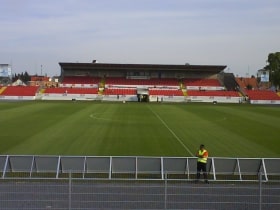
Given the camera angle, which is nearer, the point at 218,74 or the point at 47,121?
the point at 47,121

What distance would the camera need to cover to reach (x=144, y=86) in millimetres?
123500

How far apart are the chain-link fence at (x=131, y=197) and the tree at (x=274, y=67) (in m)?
112

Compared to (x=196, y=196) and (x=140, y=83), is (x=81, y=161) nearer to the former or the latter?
(x=196, y=196)

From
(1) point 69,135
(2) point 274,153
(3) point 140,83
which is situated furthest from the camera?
(3) point 140,83

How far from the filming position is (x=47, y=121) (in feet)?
152

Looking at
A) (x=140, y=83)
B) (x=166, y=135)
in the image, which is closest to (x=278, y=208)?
(x=166, y=135)

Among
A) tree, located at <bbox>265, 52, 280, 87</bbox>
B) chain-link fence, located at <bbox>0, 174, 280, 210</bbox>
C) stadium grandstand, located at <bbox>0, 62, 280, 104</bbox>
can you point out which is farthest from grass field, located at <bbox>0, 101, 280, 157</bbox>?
tree, located at <bbox>265, 52, 280, 87</bbox>

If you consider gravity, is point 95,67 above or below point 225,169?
above

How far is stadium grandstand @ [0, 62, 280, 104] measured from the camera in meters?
107

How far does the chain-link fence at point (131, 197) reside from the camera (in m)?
13.5

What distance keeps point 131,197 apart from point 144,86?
109221 mm

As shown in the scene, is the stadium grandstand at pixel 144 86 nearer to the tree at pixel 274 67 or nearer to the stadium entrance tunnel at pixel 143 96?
the stadium entrance tunnel at pixel 143 96

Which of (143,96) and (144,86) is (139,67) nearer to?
(144,86)

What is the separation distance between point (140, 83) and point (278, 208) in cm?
11234
